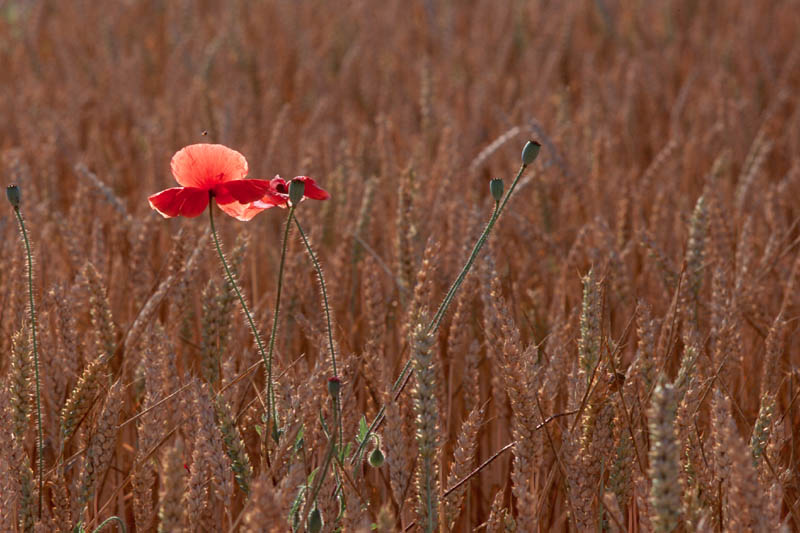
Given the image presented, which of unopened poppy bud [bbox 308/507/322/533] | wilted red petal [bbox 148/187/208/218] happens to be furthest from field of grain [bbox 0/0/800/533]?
wilted red petal [bbox 148/187/208/218]

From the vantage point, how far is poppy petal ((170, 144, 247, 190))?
804 mm

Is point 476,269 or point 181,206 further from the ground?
point 476,269

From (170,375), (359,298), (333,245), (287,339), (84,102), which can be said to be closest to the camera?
(170,375)

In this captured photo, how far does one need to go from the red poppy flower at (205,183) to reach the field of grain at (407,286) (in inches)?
3.9

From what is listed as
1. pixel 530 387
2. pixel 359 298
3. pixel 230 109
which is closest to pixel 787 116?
pixel 230 109

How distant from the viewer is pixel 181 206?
0.81 metres

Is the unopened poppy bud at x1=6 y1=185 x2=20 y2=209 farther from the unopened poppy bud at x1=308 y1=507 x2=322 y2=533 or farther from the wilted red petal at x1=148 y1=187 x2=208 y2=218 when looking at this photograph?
the unopened poppy bud at x1=308 y1=507 x2=322 y2=533

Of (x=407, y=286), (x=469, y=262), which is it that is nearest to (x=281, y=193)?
(x=469, y=262)

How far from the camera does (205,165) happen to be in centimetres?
81

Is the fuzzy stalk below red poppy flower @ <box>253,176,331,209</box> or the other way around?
below

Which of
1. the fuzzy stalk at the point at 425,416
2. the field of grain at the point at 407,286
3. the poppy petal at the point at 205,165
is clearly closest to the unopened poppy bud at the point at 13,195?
the field of grain at the point at 407,286

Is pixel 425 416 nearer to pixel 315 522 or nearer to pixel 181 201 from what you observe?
pixel 315 522

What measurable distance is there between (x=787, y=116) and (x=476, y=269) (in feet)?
5.62

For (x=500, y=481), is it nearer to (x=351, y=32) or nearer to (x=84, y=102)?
(x=84, y=102)
